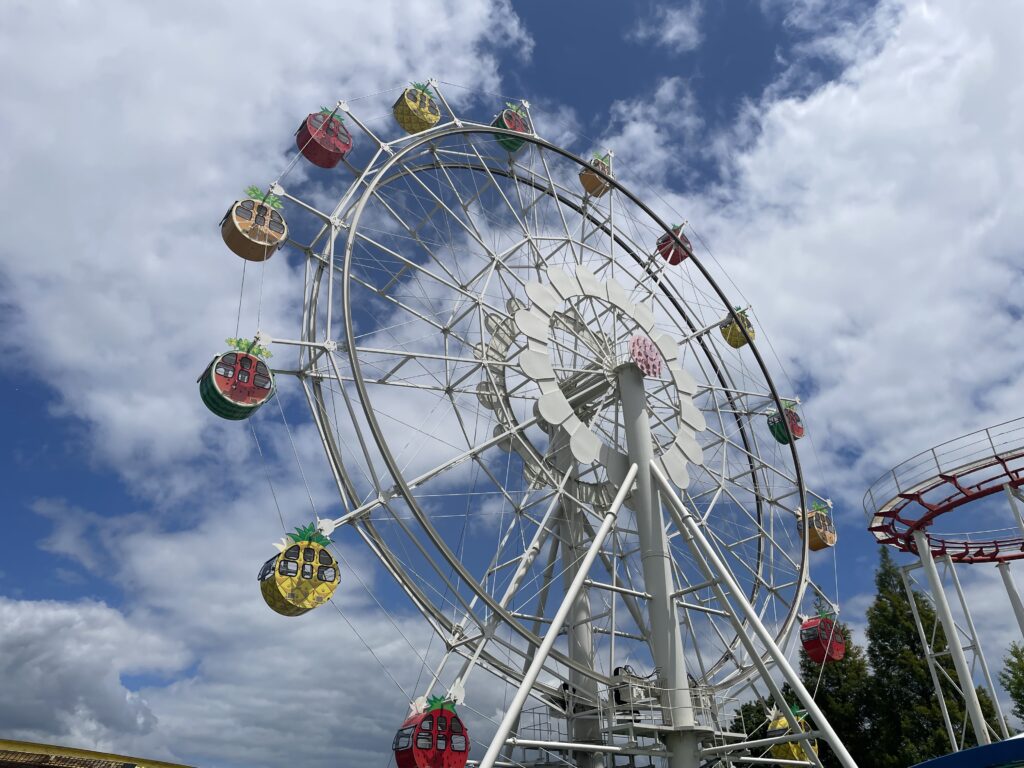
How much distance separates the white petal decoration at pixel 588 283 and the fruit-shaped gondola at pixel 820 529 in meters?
8.36

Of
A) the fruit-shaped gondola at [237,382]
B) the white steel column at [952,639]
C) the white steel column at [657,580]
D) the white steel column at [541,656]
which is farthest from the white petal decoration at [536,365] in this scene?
the white steel column at [952,639]

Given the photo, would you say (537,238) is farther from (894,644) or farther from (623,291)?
(894,644)

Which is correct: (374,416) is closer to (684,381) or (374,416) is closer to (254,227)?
(254,227)

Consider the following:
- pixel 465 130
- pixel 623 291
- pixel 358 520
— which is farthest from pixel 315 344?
pixel 623 291

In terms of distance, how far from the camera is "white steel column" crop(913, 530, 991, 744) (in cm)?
1683

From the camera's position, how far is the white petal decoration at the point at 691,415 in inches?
681

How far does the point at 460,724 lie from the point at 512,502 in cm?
523

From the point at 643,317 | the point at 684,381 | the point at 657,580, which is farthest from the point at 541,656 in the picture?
the point at 643,317

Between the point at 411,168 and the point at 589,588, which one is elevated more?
the point at 411,168

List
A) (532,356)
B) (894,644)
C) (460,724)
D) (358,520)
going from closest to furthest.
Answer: (460,724), (358,520), (532,356), (894,644)

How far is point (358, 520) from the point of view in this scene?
1269cm

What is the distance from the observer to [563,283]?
17031 millimetres

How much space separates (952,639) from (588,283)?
39.2 feet

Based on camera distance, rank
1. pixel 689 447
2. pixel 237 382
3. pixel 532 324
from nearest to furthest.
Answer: pixel 237 382, pixel 532 324, pixel 689 447
